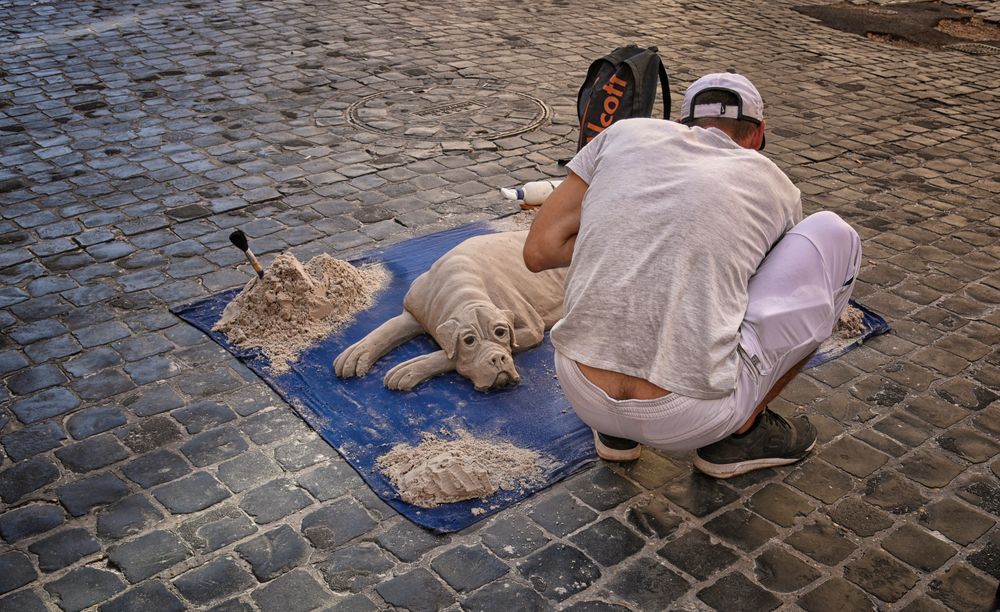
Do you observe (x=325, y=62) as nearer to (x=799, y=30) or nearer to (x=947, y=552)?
(x=799, y=30)

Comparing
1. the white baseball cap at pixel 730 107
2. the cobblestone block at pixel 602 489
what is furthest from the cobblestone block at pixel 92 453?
the white baseball cap at pixel 730 107

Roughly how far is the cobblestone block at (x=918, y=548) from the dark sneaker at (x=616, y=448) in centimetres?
98

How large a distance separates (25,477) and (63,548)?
52 cm

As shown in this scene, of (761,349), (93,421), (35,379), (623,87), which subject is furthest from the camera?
(623,87)

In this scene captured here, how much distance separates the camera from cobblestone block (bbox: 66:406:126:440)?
13.1ft

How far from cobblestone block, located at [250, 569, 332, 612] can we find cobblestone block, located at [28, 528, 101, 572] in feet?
2.25

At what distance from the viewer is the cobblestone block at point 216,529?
337cm

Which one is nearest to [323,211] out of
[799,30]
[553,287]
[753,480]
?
[553,287]

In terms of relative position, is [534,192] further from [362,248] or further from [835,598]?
[835,598]

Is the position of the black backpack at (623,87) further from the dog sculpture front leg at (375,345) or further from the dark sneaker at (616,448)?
the dark sneaker at (616,448)

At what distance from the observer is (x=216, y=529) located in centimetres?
344

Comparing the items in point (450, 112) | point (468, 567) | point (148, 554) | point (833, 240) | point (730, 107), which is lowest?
point (148, 554)

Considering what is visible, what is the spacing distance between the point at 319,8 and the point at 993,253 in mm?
8170

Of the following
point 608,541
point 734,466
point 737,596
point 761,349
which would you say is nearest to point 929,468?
point 734,466
